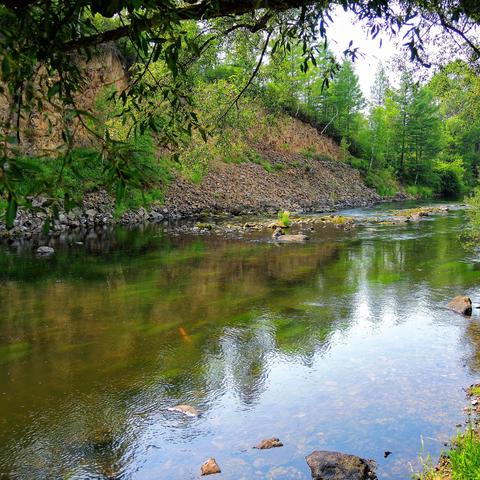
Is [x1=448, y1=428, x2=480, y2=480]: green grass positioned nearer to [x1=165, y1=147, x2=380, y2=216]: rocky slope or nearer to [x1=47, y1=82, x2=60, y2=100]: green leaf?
[x1=47, y1=82, x2=60, y2=100]: green leaf

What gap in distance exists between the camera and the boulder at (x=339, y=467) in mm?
5500

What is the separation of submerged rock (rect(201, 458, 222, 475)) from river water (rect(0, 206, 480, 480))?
91mm

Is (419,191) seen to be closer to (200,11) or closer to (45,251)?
(45,251)

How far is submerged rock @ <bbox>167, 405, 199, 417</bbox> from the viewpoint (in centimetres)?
705

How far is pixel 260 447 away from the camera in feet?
20.4

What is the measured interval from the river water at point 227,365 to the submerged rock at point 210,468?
91 millimetres

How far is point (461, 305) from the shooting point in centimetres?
1164

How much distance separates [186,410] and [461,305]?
7349 millimetres

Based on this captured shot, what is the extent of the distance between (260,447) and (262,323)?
192 inches

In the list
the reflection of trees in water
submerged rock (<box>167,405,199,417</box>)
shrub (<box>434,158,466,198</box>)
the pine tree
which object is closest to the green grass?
submerged rock (<box>167,405,199,417</box>)

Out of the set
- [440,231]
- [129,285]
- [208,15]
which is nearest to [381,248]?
[440,231]

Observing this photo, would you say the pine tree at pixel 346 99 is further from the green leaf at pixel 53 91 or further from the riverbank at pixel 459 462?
the green leaf at pixel 53 91

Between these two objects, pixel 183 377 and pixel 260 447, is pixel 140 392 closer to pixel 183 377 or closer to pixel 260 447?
pixel 183 377

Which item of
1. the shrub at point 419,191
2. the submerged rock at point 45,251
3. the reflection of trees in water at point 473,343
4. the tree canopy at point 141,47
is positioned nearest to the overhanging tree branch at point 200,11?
the tree canopy at point 141,47
